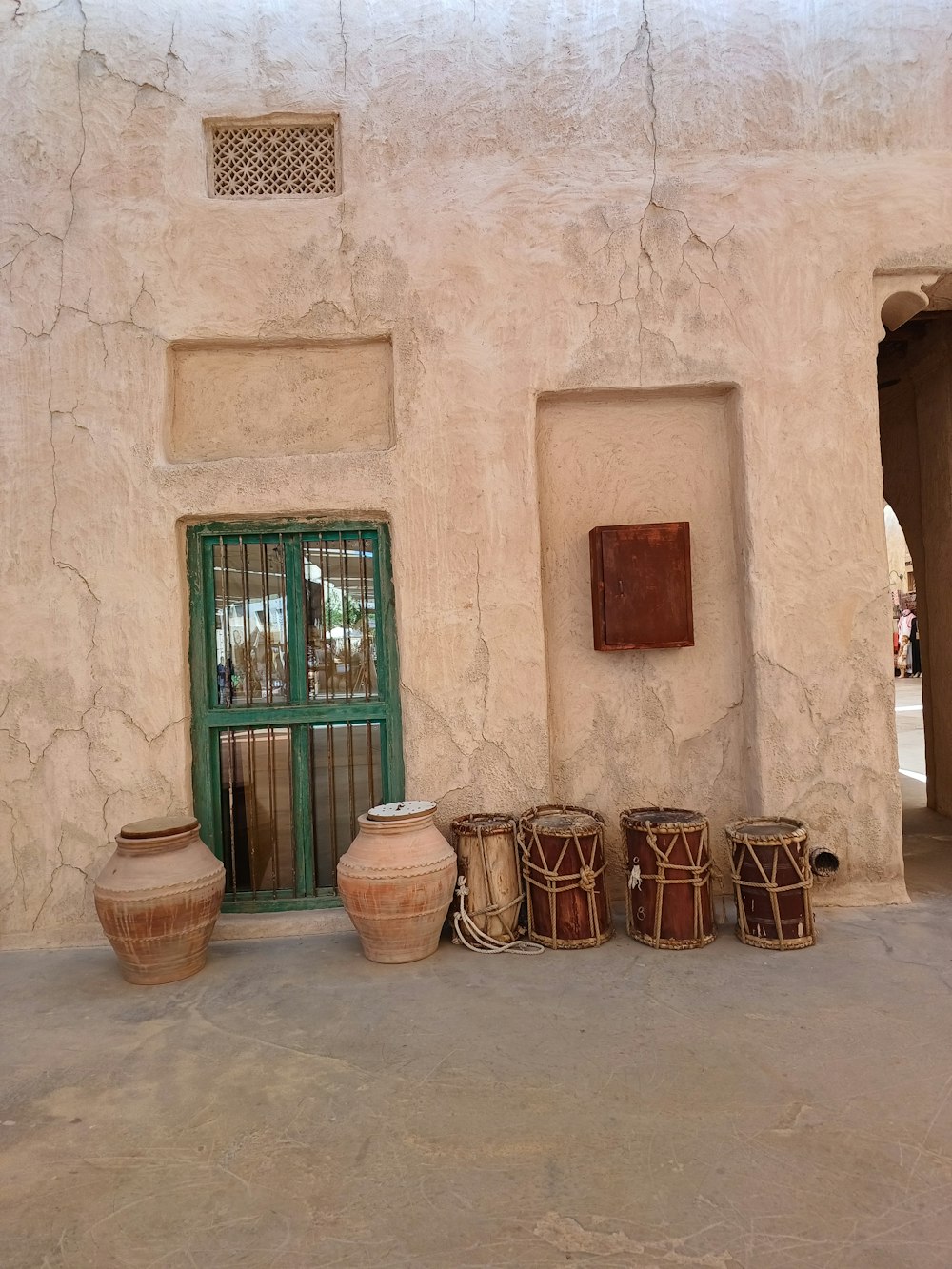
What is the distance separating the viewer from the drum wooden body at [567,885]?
150 inches

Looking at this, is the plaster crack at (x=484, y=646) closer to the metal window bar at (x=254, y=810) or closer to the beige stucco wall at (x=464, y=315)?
the beige stucco wall at (x=464, y=315)

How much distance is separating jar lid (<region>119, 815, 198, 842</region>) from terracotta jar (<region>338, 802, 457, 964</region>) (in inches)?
30.1

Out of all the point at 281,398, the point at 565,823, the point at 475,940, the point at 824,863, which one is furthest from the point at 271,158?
the point at 824,863

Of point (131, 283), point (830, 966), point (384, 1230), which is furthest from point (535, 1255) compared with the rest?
point (131, 283)

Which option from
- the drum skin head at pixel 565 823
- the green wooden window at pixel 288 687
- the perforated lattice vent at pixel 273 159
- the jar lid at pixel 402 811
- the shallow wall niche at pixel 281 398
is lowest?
the drum skin head at pixel 565 823

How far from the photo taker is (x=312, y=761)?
4340 mm

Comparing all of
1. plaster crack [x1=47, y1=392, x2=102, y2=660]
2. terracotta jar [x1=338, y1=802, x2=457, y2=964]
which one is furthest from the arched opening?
plaster crack [x1=47, y1=392, x2=102, y2=660]

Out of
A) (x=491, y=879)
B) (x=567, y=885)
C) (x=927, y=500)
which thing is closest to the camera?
(x=567, y=885)

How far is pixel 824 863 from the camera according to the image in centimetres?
409

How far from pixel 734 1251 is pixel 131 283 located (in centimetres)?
476

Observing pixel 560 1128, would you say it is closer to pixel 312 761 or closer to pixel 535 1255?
pixel 535 1255

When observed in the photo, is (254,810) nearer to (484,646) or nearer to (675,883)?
(484,646)

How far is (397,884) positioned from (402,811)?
35 cm

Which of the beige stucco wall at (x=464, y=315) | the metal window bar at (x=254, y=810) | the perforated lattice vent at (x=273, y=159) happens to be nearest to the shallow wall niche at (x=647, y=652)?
the beige stucco wall at (x=464, y=315)
